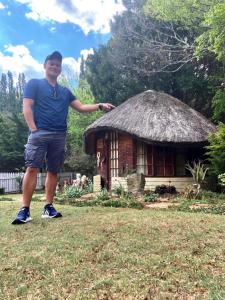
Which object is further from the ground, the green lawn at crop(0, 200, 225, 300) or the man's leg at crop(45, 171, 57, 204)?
the man's leg at crop(45, 171, 57, 204)

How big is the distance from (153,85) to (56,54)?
1629 cm

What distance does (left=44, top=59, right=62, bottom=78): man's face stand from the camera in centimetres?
463

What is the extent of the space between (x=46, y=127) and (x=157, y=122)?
9.06m

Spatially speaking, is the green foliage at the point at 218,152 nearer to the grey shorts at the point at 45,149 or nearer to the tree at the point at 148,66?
the tree at the point at 148,66

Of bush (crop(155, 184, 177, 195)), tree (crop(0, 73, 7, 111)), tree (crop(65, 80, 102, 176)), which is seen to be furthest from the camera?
tree (crop(0, 73, 7, 111))

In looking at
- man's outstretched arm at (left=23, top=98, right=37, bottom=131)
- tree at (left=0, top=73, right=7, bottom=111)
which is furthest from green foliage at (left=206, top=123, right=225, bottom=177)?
tree at (left=0, top=73, right=7, bottom=111)

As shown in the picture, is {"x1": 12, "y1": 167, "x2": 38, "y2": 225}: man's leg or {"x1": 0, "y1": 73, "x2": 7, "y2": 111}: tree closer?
{"x1": 12, "y1": 167, "x2": 38, "y2": 225}: man's leg

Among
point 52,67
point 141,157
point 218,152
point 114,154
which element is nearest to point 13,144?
point 114,154

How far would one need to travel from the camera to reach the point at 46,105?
4602 mm

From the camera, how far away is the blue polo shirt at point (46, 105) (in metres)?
4.54

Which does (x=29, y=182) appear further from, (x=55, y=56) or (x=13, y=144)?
(x=13, y=144)

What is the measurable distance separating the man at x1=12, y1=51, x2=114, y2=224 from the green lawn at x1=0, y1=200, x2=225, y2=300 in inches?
17.0

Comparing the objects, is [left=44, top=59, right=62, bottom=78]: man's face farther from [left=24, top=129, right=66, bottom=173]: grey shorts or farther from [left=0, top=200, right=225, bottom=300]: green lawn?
[left=0, top=200, right=225, bottom=300]: green lawn

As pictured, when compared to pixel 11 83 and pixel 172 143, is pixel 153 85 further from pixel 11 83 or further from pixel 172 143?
pixel 11 83
